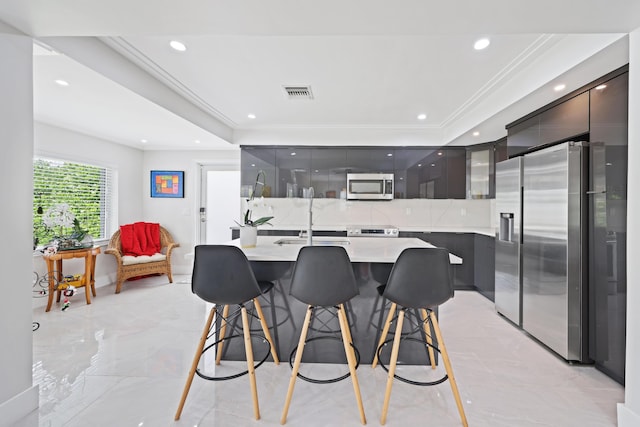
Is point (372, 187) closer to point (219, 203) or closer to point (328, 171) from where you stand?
point (328, 171)

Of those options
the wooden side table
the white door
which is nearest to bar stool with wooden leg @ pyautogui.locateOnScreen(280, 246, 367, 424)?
the wooden side table

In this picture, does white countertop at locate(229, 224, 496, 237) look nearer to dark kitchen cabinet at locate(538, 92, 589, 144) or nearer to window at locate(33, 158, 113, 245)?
dark kitchen cabinet at locate(538, 92, 589, 144)

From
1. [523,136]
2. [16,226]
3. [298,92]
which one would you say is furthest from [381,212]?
[16,226]

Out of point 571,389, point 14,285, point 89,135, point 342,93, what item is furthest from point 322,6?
point 89,135

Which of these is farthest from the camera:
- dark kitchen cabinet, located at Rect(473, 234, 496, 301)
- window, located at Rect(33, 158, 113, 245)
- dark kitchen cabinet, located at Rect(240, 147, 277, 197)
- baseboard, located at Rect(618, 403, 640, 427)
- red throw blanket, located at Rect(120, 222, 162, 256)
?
dark kitchen cabinet, located at Rect(240, 147, 277, 197)

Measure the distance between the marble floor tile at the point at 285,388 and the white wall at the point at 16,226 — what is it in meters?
0.20

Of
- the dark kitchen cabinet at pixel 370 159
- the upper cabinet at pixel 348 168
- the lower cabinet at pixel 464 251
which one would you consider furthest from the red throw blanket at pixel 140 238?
the lower cabinet at pixel 464 251

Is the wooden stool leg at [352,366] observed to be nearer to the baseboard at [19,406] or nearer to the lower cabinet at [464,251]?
the baseboard at [19,406]

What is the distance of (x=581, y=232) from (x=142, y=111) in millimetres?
4142

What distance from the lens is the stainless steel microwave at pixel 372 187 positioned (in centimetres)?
462

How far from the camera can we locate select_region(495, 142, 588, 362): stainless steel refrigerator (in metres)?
2.31

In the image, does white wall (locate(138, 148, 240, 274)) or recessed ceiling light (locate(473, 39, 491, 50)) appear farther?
white wall (locate(138, 148, 240, 274))

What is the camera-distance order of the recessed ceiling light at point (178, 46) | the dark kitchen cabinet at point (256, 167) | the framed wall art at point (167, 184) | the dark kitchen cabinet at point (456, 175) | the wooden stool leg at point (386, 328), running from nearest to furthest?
the wooden stool leg at point (386, 328) < the recessed ceiling light at point (178, 46) < the dark kitchen cabinet at point (456, 175) < the dark kitchen cabinet at point (256, 167) < the framed wall art at point (167, 184)

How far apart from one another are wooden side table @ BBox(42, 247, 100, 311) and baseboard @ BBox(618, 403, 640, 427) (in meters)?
4.98
